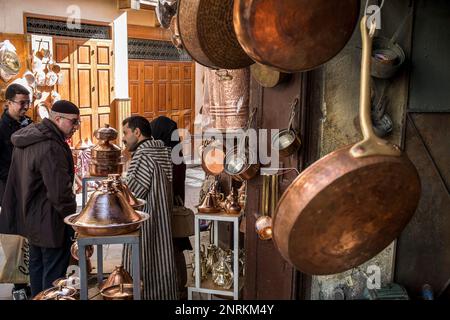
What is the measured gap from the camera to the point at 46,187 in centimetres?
334

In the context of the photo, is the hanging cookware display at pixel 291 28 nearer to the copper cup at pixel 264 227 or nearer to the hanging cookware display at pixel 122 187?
the hanging cookware display at pixel 122 187

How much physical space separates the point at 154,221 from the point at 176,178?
540 millimetres

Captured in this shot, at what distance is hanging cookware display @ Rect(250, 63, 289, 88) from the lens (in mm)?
2879

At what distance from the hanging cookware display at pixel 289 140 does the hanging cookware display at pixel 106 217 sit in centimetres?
94

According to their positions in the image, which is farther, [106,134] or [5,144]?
[5,144]

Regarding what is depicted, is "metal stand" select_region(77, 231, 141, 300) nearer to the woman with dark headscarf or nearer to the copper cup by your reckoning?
the copper cup

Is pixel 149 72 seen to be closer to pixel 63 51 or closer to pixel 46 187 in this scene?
pixel 63 51

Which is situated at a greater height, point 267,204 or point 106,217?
point 106,217

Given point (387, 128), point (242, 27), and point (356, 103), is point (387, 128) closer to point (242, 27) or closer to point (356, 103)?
point (356, 103)

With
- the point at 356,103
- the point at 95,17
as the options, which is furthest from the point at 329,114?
the point at 95,17

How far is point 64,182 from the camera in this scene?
330 cm

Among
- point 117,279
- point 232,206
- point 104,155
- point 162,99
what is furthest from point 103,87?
point 117,279

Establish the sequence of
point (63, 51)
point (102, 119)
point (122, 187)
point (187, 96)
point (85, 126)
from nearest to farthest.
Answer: point (122, 187)
point (63, 51)
point (85, 126)
point (102, 119)
point (187, 96)

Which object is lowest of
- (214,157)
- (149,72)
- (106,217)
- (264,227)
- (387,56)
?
(264,227)
